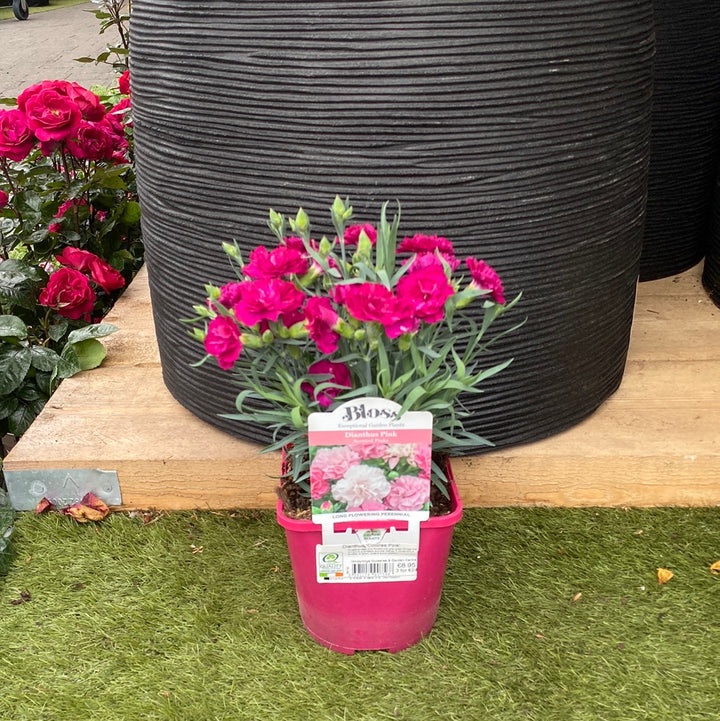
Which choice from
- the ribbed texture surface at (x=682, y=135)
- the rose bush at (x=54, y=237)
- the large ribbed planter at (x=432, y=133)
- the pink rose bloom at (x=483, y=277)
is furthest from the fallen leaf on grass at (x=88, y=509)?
the ribbed texture surface at (x=682, y=135)

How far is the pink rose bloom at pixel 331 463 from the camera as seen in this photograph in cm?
108

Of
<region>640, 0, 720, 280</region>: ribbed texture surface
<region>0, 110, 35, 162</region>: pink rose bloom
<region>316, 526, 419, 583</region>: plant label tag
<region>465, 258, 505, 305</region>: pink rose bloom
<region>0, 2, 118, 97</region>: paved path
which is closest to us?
<region>465, 258, 505, 305</region>: pink rose bloom

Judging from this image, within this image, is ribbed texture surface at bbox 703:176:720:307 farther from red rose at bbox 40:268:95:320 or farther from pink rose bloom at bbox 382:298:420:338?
red rose at bbox 40:268:95:320

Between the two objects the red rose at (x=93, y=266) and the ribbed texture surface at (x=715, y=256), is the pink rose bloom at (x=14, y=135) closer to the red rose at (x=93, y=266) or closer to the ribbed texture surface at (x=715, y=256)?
the red rose at (x=93, y=266)

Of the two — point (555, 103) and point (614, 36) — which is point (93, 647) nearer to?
point (555, 103)

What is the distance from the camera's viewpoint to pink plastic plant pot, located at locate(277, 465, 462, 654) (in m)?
1.17

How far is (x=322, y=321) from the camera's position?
1.00 metres

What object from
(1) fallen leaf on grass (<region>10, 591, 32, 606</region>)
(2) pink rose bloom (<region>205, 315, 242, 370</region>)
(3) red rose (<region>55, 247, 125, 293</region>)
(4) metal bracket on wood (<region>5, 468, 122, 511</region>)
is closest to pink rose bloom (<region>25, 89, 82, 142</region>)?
(3) red rose (<region>55, 247, 125, 293</region>)

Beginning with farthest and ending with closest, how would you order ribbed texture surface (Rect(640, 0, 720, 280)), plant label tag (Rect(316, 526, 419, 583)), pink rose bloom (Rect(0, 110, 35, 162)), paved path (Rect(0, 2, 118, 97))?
paved path (Rect(0, 2, 118, 97))
ribbed texture surface (Rect(640, 0, 720, 280))
pink rose bloom (Rect(0, 110, 35, 162))
plant label tag (Rect(316, 526, 419, 583))

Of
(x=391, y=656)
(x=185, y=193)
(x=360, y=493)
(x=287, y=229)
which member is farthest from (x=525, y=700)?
(x=185, y=193)

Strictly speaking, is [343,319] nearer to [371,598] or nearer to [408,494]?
[408,494]

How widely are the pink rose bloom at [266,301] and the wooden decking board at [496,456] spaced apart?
2.12 ft

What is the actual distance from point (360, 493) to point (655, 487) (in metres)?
0.71

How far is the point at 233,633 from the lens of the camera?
1.33 m
